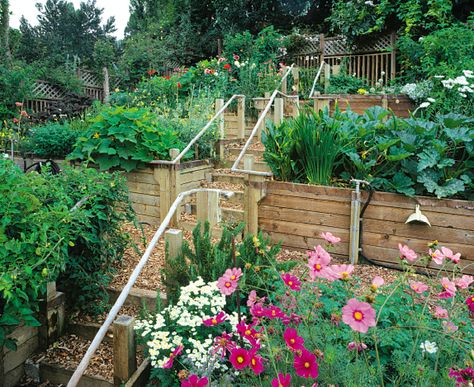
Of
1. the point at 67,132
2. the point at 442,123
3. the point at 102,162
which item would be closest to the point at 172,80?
the point at 67,132

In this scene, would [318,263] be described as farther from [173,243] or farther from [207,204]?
[207,204]

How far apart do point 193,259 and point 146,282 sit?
0.89m

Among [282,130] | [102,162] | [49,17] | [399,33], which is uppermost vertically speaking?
[49,17]

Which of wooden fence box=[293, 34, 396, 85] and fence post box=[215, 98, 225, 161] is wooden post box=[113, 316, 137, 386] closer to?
fence post box=[215, 98, 225, 161]

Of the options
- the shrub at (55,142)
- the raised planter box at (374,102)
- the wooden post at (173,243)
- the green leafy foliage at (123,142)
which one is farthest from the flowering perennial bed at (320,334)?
the raised planter box at (374,102)

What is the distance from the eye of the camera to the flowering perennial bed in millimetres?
1274

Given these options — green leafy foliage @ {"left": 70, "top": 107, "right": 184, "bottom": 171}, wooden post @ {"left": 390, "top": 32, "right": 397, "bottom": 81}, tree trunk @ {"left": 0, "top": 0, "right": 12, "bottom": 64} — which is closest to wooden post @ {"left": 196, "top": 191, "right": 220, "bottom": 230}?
green leafy foliage @ {"left": 70, "top": 107, "right": 184, "bottom": 171}

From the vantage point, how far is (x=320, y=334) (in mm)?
1809

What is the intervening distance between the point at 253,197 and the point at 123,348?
195 cm

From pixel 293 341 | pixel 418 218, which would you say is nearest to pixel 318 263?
pixel 293 341

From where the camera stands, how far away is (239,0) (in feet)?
44.3

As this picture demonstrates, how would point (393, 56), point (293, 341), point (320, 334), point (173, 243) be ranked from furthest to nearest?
point (393, 56) < point (173, 243) < point (320, 334) < point (293, 341)

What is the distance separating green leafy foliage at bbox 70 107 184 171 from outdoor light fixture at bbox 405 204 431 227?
257 centimetres

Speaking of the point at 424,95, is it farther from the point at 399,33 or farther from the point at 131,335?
the point at 131,335
